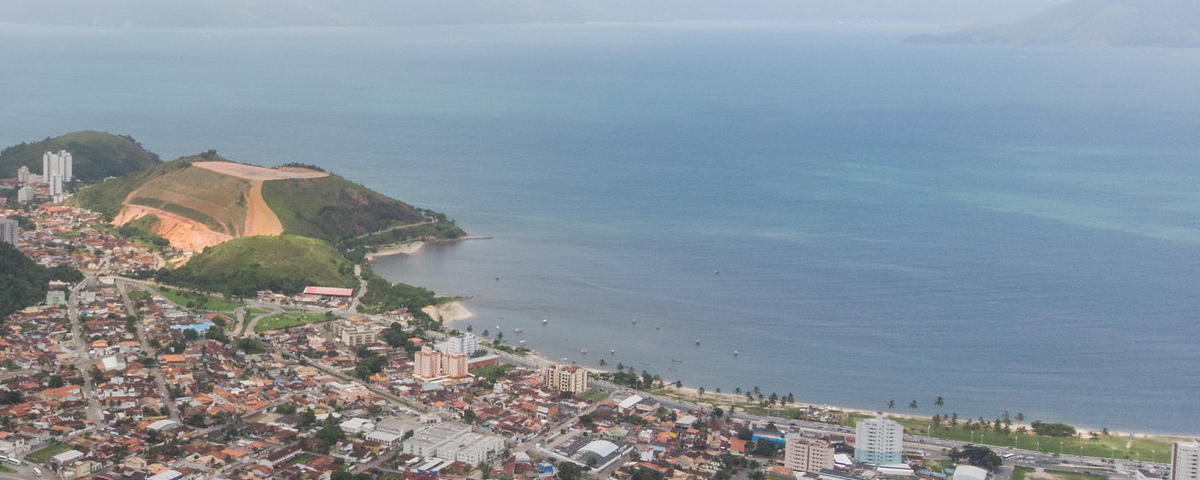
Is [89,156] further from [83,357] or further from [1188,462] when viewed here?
[1188,462]

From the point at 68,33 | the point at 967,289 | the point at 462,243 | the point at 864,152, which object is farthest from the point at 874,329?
the point at 68,33

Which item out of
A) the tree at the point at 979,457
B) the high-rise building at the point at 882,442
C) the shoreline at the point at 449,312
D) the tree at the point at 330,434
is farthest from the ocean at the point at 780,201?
the tree at the point at 330,434

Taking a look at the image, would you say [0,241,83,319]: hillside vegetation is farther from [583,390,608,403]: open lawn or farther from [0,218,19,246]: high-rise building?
[583,390,608,403]: open lawn

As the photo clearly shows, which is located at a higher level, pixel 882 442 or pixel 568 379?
pixel 568 379

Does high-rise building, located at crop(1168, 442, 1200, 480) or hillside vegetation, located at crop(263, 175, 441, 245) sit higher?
hillside vegetation, located at crop(263, 175, 441, 245)

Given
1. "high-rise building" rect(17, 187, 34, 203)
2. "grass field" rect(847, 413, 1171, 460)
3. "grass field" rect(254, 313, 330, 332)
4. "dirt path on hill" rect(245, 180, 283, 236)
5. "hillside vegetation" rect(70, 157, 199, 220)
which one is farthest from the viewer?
"high-rise building" rect(17, 187, 34, 203)

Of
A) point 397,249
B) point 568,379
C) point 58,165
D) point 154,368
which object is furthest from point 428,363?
point 58,165

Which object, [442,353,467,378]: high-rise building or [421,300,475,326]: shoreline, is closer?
[442,353,467,378]: high-rise building

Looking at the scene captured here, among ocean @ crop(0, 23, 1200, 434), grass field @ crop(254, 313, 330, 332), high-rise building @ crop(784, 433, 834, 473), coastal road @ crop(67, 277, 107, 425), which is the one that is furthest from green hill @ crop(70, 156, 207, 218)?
high-rise building @ crop(784, 433, 834, 473)
